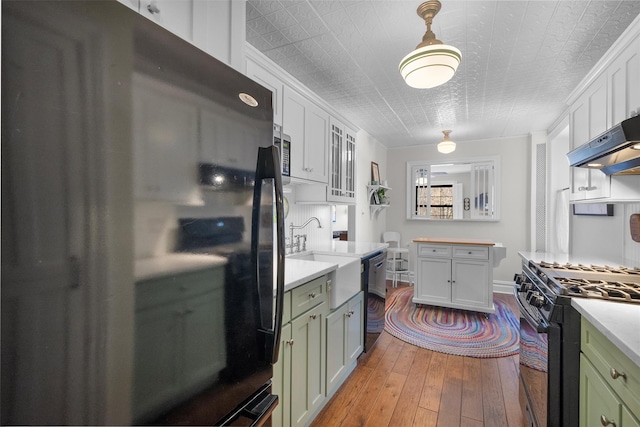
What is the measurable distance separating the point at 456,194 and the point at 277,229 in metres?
6.00

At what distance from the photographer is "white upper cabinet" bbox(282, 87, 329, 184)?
6.73ft

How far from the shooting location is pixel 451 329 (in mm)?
3172

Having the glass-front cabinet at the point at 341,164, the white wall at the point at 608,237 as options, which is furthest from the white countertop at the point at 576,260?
the glass-front cabinet at the point at 341,164

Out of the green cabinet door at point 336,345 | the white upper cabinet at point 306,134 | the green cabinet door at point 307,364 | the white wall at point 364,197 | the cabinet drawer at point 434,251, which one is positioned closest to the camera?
the green cabinet door at point 307,364

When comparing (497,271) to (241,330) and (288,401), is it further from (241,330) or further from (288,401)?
(241,330)

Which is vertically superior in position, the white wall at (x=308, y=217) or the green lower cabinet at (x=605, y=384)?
the white wall at (x=308, y=217)

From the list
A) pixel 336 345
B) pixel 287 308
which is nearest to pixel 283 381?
pixel 287 308

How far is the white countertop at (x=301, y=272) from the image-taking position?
1438 millimetres

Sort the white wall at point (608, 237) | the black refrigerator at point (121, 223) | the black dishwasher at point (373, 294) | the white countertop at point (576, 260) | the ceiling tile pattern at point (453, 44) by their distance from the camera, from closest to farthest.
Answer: the black refrigerator at point (121, 223) < the ceiling tile pattern at point (453, 44) < the white countertop at point (576, 260) < the white wall at point (608, 237) < the black dishwasher at point (373, 294)

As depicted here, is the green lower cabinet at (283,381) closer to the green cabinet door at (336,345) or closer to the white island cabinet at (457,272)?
the green cabinet door at (336,345)

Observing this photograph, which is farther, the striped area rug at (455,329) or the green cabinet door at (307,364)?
the striped area rug at (455,329)

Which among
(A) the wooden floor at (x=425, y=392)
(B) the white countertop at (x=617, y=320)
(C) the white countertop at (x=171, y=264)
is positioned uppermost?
(C) the white countertop at (x=171, y=264)

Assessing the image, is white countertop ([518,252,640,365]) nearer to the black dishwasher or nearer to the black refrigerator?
the black refrigerator

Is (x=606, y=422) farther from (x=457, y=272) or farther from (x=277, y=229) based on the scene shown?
(x=457, y=272)
